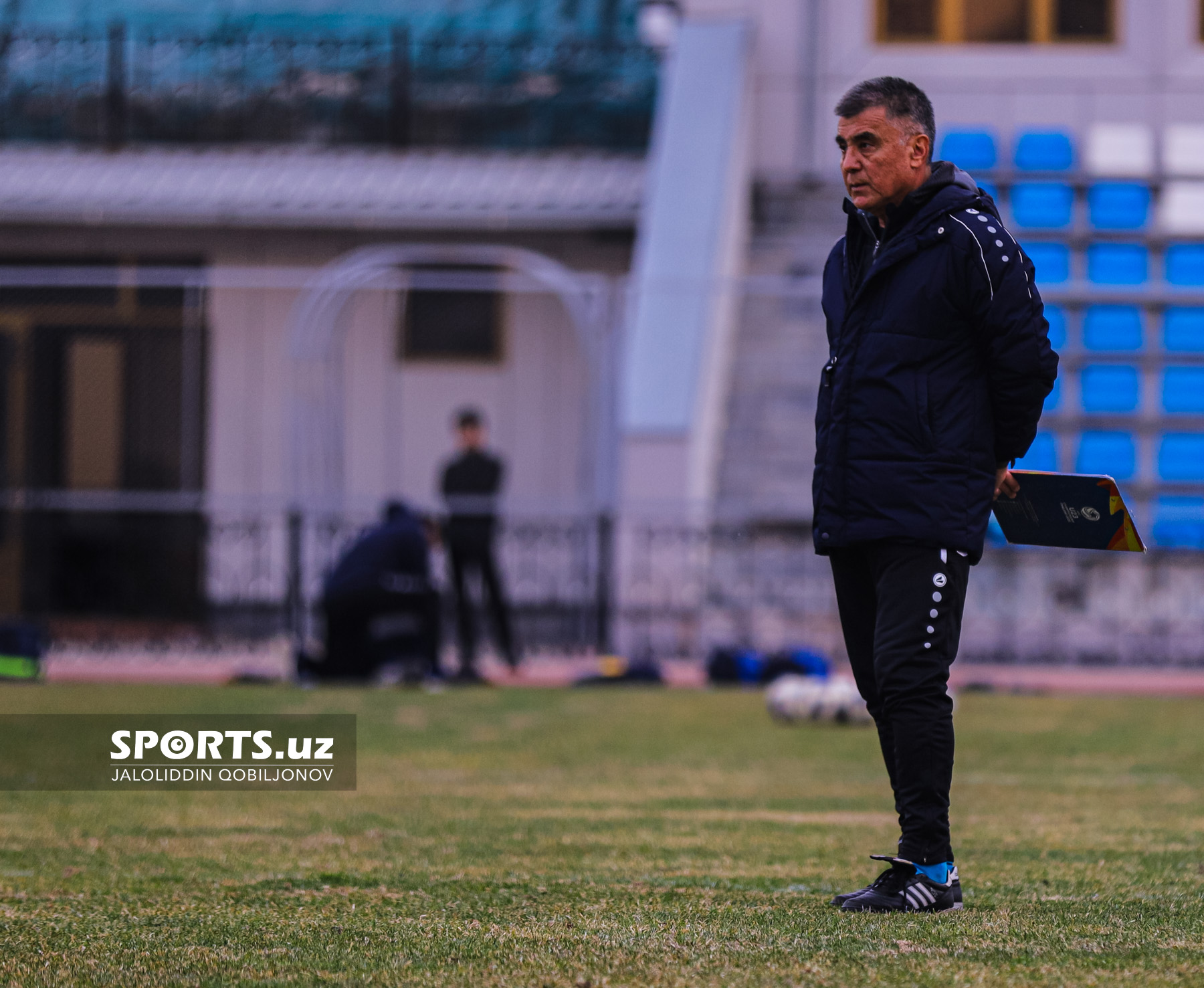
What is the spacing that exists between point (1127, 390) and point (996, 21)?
446 cm

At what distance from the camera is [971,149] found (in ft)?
62.4

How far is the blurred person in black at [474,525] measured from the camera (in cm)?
1520

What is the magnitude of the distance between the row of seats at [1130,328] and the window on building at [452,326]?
217 inches

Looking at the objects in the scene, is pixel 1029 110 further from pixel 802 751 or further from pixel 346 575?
pixel 802 751

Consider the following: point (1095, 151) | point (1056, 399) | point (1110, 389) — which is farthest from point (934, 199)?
point (1095, 151)

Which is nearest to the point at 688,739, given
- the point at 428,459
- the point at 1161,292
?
the point at 1161,292

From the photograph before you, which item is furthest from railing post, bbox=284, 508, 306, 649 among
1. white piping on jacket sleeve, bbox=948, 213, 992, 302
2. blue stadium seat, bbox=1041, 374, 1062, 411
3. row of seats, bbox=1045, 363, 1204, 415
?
white piping on jacket sleeve, bbox=948, 213, 992, 302

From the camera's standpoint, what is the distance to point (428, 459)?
20.0 metres

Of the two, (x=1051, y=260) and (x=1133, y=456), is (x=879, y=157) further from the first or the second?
(x=1051, y=260)

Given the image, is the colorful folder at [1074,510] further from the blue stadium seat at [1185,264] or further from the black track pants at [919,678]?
the blue stadium seat at [1185,264]

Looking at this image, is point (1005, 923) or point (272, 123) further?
point (272, 123)

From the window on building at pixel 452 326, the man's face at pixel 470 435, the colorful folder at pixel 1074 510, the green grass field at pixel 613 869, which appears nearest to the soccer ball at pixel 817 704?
the green grass field at pixel 613 869

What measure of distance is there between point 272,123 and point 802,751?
13.1 meters

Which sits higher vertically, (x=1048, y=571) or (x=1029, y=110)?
(x=1029, y=110)
